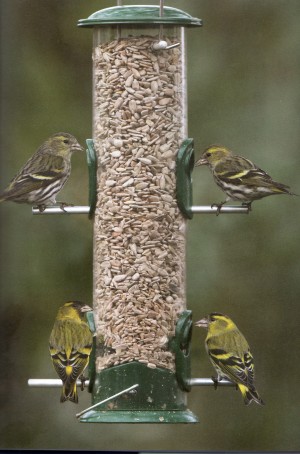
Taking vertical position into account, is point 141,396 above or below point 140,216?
below

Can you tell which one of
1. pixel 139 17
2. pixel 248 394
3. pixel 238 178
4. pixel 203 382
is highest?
pixel 139 17

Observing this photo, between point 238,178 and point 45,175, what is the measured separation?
788mm

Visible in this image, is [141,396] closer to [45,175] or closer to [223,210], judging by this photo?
[223,210]

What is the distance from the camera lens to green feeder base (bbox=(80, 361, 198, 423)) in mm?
6465

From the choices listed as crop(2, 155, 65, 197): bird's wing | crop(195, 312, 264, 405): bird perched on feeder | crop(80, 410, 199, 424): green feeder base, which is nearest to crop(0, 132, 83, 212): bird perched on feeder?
crop(2, 155, 65, 197): bird's wing

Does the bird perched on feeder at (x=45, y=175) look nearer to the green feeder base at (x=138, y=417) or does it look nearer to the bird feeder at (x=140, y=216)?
the bird feeder at (x=140, y=216)

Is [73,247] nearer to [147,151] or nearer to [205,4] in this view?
[205,4]

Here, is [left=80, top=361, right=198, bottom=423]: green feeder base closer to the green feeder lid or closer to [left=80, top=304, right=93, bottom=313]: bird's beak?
[left=80, top=304, right=93, bottom=313]: bird's beak

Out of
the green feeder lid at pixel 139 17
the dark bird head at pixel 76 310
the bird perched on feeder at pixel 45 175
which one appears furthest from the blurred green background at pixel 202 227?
the green feeder lid at pixel 139 17

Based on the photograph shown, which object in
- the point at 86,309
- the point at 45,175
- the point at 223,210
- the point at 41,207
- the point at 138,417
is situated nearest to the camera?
the point at 138,417

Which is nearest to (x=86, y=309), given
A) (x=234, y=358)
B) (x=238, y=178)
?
(x=234, y=358)

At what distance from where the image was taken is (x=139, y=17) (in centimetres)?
648

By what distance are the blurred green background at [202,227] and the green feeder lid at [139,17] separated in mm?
3130

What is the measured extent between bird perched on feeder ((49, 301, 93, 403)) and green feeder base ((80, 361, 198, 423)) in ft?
0.59
